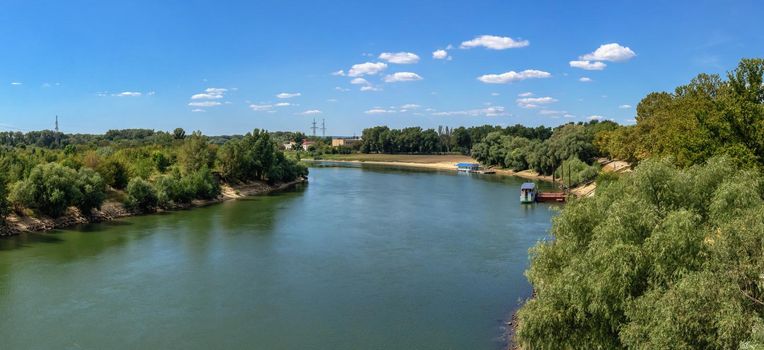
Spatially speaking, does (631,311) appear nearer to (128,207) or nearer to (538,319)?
(538,319)

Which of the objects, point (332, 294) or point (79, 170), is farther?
point (79, 170)

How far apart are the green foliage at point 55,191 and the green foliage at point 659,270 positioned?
31.7 metres

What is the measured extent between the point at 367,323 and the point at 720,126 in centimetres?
1609

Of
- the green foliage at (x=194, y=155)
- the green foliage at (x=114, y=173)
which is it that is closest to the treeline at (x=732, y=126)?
the green foliage at (x=114, y=173)

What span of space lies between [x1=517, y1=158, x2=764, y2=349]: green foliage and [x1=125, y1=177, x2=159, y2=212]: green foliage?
113 feet

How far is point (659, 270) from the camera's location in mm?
10305

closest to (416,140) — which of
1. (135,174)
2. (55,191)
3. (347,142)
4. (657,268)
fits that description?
(347,142)

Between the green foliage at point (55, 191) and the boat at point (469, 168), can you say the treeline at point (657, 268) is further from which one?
the boat at point (469, 168)

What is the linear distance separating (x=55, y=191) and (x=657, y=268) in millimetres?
34776

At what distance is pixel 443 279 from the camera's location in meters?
22.3

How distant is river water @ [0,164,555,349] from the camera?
16.2 m

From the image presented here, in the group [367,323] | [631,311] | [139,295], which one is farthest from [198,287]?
[631,311]

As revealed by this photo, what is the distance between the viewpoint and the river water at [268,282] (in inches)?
636

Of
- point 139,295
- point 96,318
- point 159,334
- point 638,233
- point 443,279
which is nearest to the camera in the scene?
point 638,233
